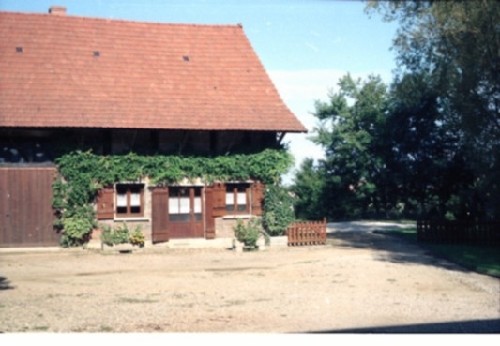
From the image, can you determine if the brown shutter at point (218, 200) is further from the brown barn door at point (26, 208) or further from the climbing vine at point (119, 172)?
the brown barn door at point (26, 208)

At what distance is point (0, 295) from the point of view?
33.7 feet

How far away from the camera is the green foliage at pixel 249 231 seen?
20.4m

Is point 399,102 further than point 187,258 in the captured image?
Yes

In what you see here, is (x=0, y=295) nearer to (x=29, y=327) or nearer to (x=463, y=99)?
(x=29, y=327)

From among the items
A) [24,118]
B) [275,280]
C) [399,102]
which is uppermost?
[399,102]

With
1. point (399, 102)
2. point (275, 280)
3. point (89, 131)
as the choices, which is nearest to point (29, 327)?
point (275, 280)

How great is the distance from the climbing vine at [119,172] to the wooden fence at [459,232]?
244 inches

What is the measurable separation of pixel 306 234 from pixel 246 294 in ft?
34.0

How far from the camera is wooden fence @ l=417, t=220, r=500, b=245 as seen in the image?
20359mm

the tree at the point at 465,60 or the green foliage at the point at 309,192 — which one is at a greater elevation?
the tree at the point at 465,60

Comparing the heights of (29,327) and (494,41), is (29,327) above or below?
below

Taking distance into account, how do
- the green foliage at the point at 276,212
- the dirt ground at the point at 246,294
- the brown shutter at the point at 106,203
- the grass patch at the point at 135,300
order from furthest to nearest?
the green foliage at the point at 276,212 < the brown shutter at the point at 106,203 < the grass patch at the point at 135,300 < the dirt ground at the point at 246,294

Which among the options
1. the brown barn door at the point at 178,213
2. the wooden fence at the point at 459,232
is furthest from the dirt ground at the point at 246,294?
the wooden fence at the point at 459,232

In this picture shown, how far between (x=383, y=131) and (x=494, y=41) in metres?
15.3
